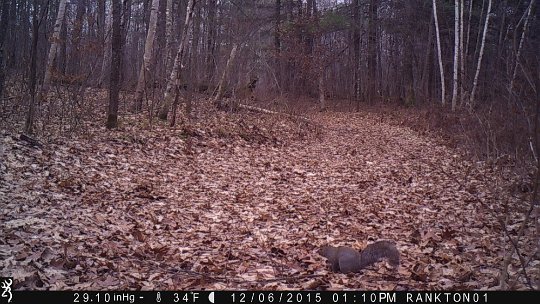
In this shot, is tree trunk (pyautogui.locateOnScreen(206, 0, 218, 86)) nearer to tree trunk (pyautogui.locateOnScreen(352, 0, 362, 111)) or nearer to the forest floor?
Answer: the forest floor

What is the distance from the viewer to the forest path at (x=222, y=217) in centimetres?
478

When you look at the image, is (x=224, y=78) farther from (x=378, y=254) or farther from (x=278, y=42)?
(x=378, y=254)

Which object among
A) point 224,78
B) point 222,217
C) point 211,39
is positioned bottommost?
point 222,217

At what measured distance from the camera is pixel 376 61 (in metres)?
32.5

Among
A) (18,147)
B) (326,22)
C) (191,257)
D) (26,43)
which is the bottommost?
(191,257)

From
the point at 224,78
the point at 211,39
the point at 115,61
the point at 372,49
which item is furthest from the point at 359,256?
the point at 372,49

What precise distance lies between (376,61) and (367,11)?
4.04 m

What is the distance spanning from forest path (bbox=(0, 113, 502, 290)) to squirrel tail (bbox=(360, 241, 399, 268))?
0.11 metres

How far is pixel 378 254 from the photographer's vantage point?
520 centimetres

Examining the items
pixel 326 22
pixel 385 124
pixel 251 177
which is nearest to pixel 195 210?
pixel 251 177

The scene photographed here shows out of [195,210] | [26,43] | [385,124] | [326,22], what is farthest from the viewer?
[326,22]

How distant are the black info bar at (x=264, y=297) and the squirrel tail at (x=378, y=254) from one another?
33.7 inches

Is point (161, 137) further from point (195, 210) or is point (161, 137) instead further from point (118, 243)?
point (118, 243)

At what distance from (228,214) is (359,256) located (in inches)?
109
